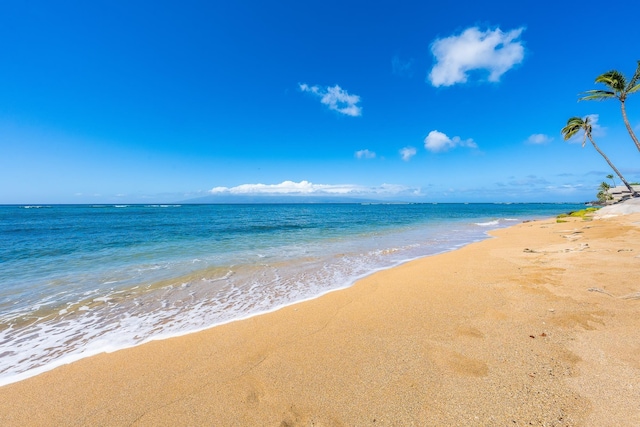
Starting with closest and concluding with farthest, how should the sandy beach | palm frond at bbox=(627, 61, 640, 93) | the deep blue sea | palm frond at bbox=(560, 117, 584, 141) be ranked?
the sandy beach, the deep blue sea, palm frond at bbox=(627, 61, 640, 93), palm frond at bbox=(560, 117, 584, 141)

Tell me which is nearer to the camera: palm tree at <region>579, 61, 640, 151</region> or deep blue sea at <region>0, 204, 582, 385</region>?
deep blue sea at <region>0, 204, 582, 385</region>

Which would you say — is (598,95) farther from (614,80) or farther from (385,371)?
(385,371)

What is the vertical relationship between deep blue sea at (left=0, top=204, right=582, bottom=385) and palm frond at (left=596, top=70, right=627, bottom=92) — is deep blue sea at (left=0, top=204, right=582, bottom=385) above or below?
below

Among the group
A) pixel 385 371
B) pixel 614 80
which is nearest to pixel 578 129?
pixel 614 80

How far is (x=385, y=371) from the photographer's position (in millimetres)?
3746

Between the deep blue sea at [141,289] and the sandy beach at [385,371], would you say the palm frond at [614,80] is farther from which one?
the sandy beach at [385,371]

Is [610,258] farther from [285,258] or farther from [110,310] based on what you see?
[110,310]

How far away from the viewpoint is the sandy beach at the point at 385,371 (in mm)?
2988

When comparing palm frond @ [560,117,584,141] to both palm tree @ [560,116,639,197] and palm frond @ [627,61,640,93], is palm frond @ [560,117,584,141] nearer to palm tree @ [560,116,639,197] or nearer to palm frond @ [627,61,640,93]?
palm tree @ [560,116,639,197]

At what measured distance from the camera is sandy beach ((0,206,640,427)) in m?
2.99

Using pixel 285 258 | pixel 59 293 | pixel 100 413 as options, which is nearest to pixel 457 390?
pixel 100 413

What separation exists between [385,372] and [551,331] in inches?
129

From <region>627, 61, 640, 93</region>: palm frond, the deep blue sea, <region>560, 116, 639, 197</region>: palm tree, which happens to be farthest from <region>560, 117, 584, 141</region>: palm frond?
the deep blue sea

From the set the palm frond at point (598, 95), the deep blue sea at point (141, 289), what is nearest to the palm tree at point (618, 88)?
the palm frond at point (598, 95)
